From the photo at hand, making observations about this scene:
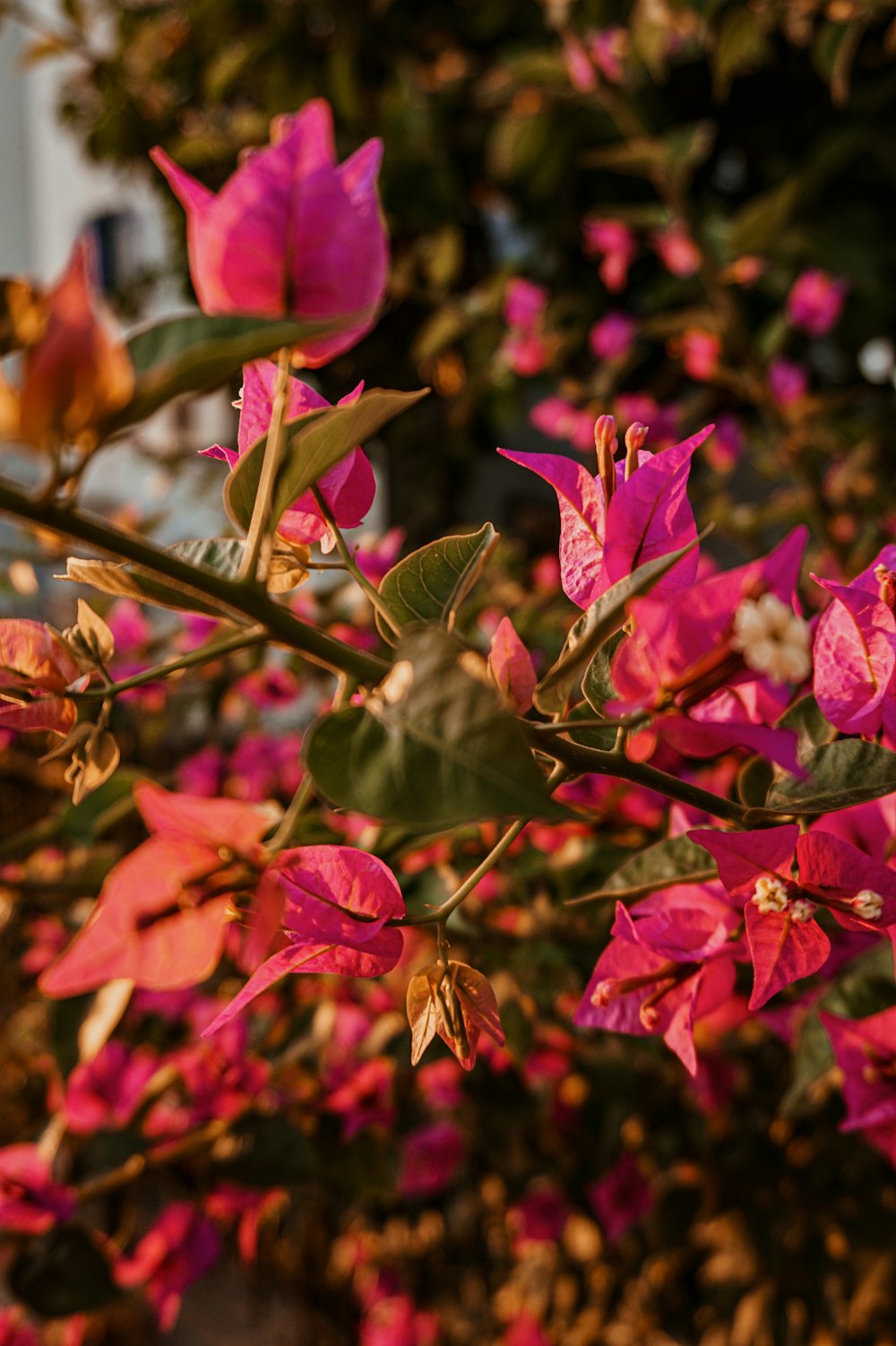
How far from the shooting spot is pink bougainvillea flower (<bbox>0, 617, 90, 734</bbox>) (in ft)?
0.81

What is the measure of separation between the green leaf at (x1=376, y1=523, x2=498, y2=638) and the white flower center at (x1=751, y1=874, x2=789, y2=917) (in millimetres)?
101

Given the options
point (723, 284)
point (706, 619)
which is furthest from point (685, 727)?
point (723, 284)

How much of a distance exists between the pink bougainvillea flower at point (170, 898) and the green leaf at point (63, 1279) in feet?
1.37

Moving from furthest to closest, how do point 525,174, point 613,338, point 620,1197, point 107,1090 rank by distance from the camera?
point 525,174, point 613,338, point 620,1197, point 107,1090

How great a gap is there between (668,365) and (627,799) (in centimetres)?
156

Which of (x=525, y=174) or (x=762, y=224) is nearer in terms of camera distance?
(x=762, y=224)

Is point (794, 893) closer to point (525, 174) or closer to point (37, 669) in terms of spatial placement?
point (37, 669)

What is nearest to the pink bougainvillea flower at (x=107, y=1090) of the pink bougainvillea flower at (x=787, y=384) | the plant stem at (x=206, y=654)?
the plant stem at (x=206, y=654)

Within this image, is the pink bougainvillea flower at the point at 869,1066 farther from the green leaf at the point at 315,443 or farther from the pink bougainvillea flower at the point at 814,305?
the pink bougainvillea flower at the point at 814,305

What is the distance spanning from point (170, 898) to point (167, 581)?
2.8 inches

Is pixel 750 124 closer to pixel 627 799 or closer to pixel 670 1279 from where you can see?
pixel 627 799

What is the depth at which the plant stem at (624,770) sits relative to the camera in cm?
23

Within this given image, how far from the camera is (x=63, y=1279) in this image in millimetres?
534

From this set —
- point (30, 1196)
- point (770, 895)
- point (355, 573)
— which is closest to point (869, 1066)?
point (770, 895)
